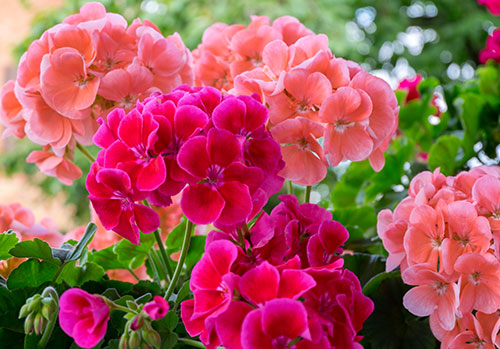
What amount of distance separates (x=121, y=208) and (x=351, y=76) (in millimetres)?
Answer: 213

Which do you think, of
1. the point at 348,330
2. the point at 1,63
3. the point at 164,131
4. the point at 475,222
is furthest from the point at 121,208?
the point at 1,63

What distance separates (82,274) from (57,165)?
149 millimetres

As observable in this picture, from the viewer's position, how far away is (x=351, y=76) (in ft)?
1.42

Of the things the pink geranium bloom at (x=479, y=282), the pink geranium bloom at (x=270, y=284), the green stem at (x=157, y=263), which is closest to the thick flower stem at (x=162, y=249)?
the green stem at (x=157, y=263)

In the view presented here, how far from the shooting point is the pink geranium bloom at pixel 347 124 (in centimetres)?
40

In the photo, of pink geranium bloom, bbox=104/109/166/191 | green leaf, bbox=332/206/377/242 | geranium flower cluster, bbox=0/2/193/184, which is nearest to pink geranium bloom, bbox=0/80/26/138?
geranium flower cluster, bbox=0/2/193/184

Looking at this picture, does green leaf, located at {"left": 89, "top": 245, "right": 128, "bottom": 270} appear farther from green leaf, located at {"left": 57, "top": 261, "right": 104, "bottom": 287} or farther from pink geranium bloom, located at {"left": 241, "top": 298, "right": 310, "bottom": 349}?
pink geranium bloom, located at {"left": 241, "top": 298, "right": 310, "bottom": 349}

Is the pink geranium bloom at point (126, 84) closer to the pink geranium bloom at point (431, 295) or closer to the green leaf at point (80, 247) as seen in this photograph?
the green leaf at point (80, 247)

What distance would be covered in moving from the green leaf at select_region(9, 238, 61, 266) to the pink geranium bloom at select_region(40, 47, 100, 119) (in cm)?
12

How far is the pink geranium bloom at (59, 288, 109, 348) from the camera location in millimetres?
295

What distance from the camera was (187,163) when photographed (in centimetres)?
33

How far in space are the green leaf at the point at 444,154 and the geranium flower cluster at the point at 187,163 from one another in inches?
14.7

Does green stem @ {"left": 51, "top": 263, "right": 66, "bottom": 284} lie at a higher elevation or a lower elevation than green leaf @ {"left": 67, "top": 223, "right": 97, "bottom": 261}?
lower

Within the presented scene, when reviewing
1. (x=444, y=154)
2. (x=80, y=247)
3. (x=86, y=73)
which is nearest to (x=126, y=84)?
(x=86, y=73)
